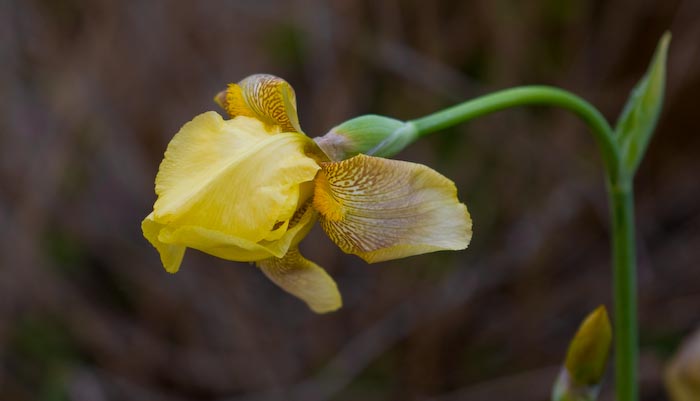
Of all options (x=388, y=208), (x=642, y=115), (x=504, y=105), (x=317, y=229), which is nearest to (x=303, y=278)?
(x=388, y=208)

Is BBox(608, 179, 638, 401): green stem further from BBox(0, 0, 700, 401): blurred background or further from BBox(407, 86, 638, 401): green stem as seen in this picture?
BBox(0, 0, 700, 401): blurred background

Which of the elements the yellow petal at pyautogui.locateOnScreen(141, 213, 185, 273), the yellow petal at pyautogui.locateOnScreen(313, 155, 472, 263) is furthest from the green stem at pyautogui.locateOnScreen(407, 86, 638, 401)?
the yellow petal at pyautogui.locateOnScreen(141, 213, 185, 273)

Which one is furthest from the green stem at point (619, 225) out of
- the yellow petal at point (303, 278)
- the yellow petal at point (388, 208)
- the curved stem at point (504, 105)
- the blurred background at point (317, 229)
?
the blurred background at point (317, 229)

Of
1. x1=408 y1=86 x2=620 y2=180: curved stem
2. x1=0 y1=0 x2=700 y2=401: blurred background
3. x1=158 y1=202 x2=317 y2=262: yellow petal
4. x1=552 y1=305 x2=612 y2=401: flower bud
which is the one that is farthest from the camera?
x1=0 y1=0 x2=700 y2=401: blurred background

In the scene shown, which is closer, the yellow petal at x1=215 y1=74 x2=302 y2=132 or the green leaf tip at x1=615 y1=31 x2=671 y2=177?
the yellow petal at x1=215 y1=74 x2=302 y2=132

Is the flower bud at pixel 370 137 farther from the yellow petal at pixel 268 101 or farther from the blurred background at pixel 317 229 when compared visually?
the blurred background at pixel 317 229

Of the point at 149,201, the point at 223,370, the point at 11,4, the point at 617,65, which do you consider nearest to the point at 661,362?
the point at 617,65

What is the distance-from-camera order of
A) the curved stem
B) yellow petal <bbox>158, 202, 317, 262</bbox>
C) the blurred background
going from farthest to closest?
the blurred background
the curved stem
yellow petal <bbox>158, 202, 317, 262</bbox>
